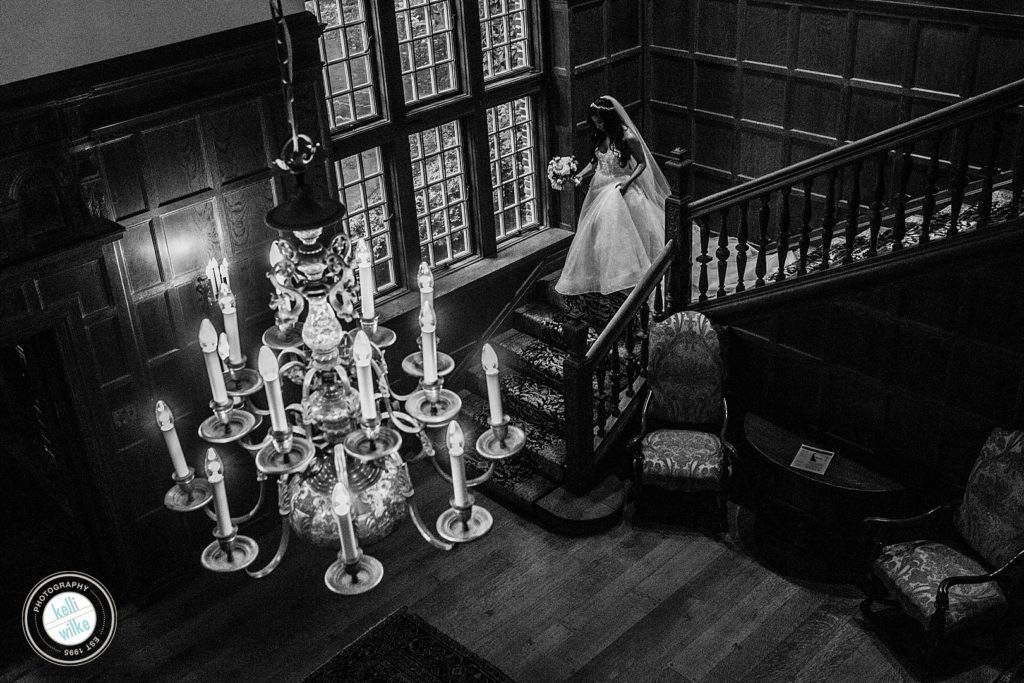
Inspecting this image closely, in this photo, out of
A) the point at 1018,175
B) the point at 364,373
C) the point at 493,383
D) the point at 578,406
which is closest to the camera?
the point at 364,373

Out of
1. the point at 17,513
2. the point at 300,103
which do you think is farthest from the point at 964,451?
the point at 17,513

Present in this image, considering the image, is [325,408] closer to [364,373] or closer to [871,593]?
[364,373]

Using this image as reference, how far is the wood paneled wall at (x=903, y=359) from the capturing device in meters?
5.83

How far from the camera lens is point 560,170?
7.84 m

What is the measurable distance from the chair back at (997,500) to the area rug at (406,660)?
2742mm

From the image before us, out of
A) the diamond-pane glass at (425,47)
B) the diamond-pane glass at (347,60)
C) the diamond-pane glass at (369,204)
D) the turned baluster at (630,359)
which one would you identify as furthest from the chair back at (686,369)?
the diamond-pane glass at (347,60)

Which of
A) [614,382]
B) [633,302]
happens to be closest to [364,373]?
[633,302]

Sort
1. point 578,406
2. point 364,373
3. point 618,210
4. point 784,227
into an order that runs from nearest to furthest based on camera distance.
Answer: point 364,373 < point 784,227 < point 578,406 < point 618,210

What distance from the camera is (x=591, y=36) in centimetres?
793

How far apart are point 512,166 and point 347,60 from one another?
177 cm

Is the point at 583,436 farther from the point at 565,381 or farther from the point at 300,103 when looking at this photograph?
the point at 300,103

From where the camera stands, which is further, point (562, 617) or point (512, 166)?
point (512, 166)

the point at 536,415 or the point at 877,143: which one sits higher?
the point at 877,143

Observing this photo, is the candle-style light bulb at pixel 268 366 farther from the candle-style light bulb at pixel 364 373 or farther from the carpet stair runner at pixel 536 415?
the carpet stair runner at pixel 536 415
